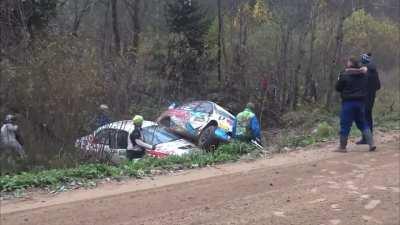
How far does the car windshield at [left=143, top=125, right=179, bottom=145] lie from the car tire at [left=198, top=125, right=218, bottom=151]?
28.1 inches

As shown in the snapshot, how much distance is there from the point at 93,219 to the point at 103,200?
78 centimetres

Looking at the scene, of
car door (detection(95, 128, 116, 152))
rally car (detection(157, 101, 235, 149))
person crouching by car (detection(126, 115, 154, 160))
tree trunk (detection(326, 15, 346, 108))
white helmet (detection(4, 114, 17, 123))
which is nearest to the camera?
car door (detection(95, 128, 116, 152))

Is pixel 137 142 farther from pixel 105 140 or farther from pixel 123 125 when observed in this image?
pixel 105 140

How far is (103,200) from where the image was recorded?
704cm

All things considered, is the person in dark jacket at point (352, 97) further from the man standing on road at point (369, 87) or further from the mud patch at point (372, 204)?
the mud patch at point (372, 204)

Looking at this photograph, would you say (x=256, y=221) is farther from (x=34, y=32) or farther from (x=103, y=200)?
(x=34, y=32)


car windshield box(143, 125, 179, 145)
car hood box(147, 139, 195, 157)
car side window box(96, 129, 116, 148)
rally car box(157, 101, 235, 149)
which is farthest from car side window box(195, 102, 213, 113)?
car side window box(96, 129, 116, 148)

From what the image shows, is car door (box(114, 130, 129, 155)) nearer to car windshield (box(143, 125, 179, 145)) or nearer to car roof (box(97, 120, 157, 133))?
car roof (box(97, 120, 157, 133))

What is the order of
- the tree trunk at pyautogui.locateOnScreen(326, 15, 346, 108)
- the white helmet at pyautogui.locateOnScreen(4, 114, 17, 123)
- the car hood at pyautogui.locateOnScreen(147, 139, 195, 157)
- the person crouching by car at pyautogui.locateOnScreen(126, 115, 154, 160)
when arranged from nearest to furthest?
1. the white helmet at pyautogui.locateOnScreen(4, 114, 17, 123)
2. the person crouching by car at pyautogui.locateOnScreen(126, 115, 154, 160)
3. the car hood at pyautogui.locateOnScreen(147, 139, 195, 157)
4. the tree trunk at pyautogui.locateOnScreen(326, 15, 346, 108)

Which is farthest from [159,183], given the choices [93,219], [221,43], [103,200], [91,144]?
[221,43]

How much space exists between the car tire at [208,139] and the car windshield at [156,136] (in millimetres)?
713

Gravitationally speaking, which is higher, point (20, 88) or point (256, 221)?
point (20, 88)

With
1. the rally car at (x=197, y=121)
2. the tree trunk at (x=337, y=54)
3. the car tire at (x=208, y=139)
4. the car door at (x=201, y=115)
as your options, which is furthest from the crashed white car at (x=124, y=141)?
the tree trunk at (x=337, y=54)

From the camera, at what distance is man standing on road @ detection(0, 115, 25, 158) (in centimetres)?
1200
